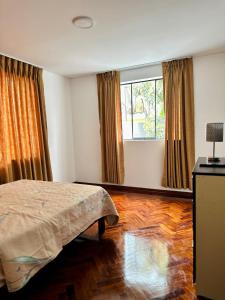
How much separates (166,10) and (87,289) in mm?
2786

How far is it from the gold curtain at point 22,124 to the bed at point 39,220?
0.74 m

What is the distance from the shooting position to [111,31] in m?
2.63

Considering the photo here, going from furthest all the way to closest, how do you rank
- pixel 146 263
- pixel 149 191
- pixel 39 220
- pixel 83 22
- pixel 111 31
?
pixel 149 191 → pixel 111 31 → pixel 83 22 → pixel 146 263 → pixel 39 220

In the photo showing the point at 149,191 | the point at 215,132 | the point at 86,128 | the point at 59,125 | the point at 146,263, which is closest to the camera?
the point at 215,132

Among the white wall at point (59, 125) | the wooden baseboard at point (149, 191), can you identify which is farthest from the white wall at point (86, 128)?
the wooden baseboard at point (149, 191)

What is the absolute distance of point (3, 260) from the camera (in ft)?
4.49

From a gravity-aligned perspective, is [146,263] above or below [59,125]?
below

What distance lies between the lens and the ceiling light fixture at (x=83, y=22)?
2.29 metres

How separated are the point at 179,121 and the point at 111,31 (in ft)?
6.58

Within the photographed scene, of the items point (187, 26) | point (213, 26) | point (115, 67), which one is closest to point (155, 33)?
point (187, 26)

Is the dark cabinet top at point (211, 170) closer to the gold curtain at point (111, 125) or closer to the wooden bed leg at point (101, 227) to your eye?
the wooden bed leg at point (101, 227)

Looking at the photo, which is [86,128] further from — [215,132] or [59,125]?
[215,132]

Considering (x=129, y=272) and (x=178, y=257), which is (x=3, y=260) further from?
(x=178, y=257)

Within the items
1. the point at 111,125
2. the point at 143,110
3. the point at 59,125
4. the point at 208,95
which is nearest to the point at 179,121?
the point at 208,95
